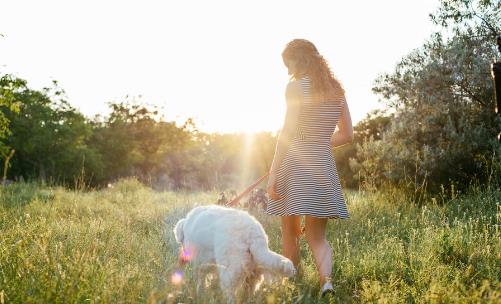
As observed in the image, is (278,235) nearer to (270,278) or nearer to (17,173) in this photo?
(270,278)

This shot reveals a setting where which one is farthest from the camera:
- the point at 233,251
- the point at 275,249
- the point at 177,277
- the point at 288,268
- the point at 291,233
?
the point at 275,249

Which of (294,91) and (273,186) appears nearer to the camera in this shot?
(294,91)

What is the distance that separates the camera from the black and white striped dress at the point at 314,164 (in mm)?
3910

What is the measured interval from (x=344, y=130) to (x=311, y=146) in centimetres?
39

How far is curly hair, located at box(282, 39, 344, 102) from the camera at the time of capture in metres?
3.89

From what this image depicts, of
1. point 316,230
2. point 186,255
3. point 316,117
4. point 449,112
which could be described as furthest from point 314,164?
point 449,112

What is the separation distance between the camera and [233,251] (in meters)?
3.37

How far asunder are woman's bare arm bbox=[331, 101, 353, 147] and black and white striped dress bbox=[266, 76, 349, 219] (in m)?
0.08

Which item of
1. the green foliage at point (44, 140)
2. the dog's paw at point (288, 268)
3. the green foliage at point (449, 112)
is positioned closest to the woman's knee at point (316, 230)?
the dog's paw at point (288, 268)

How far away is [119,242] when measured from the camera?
204 inches

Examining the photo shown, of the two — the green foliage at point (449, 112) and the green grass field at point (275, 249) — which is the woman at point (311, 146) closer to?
the green grass field at point (275, 249)

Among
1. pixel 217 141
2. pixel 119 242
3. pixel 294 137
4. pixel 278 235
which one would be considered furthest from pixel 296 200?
pixel 217 141

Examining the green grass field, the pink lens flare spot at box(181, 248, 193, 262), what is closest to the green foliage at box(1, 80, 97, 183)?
the green grass field

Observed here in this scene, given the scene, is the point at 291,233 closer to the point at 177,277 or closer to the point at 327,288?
the point at 327,288
